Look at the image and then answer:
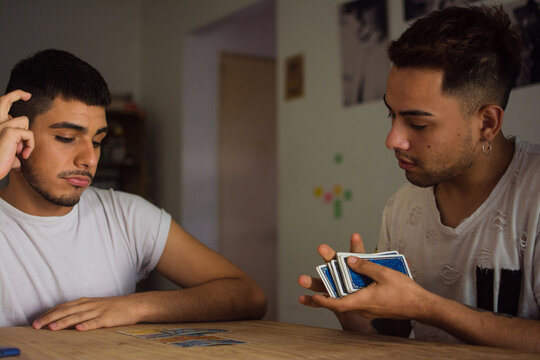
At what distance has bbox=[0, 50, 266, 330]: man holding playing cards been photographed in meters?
1.72

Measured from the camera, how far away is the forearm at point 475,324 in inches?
47.1

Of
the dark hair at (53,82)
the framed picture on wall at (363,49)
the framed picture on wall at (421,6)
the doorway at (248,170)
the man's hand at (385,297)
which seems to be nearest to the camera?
the man's hand at (385,297)

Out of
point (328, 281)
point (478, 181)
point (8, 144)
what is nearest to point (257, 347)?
point (328, 281)

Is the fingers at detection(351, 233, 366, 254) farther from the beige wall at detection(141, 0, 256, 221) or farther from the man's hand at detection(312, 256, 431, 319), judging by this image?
the beige wall at detection(141, 0, 256, 221)

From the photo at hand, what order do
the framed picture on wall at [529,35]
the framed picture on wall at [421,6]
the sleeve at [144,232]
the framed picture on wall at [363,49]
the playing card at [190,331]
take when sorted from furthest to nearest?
the framed picture on wall at [363,49], the framed picture on wall at [421,6], the framed picture on wall at [529,35], the sleeve at [144,232], the playing card at [190,331]

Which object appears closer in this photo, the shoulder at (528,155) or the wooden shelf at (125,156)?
the shoulder at (528,155)

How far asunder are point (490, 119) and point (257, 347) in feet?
2.79

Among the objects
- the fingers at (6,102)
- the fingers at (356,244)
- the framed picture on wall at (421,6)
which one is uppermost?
the framed picture on wall at (421,6)

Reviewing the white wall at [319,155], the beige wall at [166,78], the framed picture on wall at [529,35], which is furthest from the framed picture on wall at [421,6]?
the beige wall at [166,78]

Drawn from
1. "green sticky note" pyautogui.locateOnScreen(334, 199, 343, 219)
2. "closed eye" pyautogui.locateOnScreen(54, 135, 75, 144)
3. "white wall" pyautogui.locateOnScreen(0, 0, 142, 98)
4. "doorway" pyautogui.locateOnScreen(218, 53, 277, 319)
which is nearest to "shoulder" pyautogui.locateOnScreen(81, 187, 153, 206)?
"closed eye" pyautogui.locateOnScreen(54, 135, 75, 144)

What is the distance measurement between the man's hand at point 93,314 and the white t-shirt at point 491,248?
0.81 meters

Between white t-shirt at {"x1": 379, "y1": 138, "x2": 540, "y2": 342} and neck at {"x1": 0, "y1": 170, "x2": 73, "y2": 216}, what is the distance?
113 cm

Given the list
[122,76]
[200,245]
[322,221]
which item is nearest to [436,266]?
[200,245]

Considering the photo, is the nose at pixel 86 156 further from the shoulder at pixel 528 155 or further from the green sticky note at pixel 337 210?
the green sticky note at pixel 337 210
